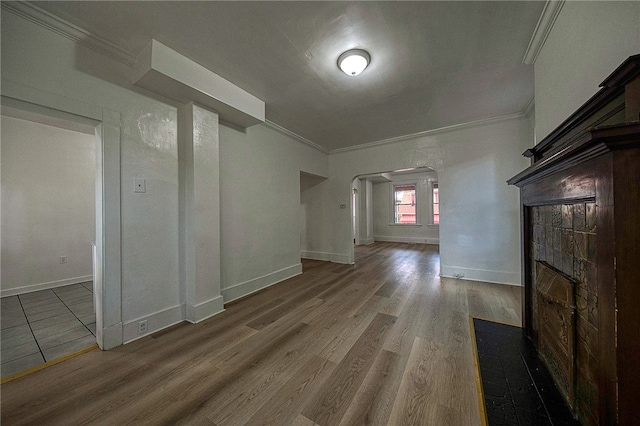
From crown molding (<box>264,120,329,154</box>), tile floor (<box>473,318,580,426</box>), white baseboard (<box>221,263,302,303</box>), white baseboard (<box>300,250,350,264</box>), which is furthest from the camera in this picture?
white baseboard (<box>300,250,350,264</box>)

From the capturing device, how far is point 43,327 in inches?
86.6

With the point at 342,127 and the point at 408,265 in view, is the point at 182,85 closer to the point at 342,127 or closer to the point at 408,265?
the point at 342,127

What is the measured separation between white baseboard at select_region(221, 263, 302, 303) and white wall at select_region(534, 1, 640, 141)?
368 cm

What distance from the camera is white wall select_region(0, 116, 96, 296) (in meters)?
3.18

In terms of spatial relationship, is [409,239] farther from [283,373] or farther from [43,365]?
[43,365]

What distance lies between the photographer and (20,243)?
10.7 ft

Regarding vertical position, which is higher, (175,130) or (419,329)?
(175,130)

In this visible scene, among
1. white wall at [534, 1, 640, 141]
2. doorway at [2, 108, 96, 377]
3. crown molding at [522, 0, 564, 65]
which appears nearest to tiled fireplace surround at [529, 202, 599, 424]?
white wall at [534, 1, 640, 141]

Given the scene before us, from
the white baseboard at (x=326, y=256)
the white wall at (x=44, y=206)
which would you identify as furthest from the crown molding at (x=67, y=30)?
the white baseboard at (x=326, y=256)

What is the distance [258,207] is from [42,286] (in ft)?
12.0

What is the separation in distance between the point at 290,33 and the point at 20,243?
5024 millimetres

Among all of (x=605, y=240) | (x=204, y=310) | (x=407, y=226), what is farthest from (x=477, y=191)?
(x=407, y=226)

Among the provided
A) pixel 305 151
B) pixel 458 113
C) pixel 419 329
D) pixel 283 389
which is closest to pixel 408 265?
pixel 419 329

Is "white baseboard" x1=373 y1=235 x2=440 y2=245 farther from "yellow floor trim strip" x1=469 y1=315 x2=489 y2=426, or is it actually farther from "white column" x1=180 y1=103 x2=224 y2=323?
"white column" x1=180 y1=103 x2=224 y2=323
